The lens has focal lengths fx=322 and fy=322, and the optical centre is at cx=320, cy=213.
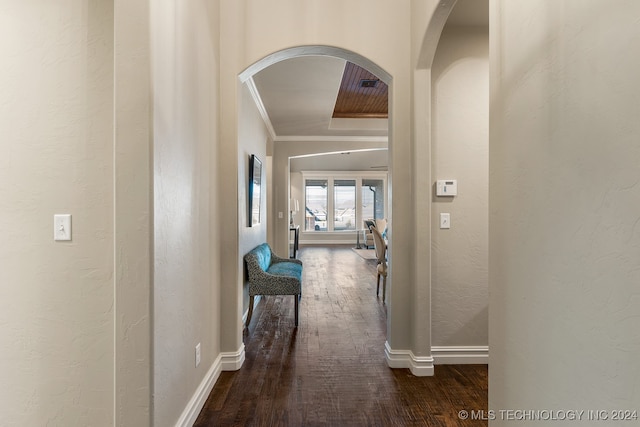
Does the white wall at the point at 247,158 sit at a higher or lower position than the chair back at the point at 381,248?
higher

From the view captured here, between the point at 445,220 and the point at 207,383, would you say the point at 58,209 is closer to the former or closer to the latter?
the point at 207,383

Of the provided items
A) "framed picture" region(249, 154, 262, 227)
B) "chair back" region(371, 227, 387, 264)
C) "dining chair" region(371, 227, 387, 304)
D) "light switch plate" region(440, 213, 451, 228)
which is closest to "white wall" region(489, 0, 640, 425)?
"light switch plate" region(440, 213, 451, 228)

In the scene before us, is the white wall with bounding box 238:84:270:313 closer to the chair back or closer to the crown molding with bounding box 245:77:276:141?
the crown molding with bounding box 245:77:276:141

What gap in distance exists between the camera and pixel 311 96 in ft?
15.0

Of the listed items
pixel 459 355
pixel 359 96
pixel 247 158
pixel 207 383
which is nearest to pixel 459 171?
pixel 459 355

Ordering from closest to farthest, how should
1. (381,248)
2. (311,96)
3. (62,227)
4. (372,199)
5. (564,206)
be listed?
(564,206)
(62,227)
(311,96)
(381,248)
(372,199)

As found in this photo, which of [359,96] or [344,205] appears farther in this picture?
[344,205]

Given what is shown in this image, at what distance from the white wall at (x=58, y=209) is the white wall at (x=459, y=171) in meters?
2.24

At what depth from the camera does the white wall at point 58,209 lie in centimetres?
154

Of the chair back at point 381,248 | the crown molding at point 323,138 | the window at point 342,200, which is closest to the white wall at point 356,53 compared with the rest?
the chair back at point 381,248

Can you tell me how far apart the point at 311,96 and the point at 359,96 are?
0.97 m

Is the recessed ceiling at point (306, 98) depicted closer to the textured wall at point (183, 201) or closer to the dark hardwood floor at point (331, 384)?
the textured wall at point (183, 201)

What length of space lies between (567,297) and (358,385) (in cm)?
171

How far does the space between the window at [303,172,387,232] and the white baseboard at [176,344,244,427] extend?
9211mm
